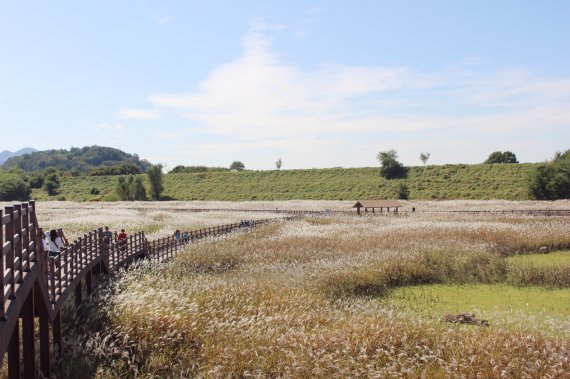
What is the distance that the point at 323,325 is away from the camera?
14383 millimetres

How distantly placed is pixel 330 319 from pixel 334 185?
3857 inches

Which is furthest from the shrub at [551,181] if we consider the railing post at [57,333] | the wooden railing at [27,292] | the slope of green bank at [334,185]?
the railing post at [57,333]

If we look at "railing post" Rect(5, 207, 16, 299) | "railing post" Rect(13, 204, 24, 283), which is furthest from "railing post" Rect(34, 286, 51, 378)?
"railing post" Rect(5, 207, 16, 299)

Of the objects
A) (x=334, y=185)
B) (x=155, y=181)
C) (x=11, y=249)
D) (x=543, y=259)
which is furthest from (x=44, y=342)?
(x=155, y=181)

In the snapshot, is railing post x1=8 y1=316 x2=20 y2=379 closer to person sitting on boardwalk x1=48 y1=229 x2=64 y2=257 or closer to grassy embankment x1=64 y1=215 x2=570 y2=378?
grassy embankment x1=64 y1=215 x2=570 y2=378

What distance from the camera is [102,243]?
19125 millimetres

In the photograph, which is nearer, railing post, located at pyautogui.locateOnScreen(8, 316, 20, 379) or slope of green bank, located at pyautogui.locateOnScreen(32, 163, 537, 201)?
railing post, located at pyautogui.locateOnScreen(8, 316, 20, 379)

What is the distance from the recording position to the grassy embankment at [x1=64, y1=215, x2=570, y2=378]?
450 inches

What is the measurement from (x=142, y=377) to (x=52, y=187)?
12563cm

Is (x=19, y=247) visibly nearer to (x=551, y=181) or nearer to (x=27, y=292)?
(x=27, y=292)

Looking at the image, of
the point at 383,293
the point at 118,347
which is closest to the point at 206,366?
the point at 118,347

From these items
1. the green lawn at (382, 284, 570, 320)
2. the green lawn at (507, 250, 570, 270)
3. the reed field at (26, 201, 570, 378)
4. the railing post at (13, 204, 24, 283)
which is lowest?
the green lawn at (382, 284, 570, 320)

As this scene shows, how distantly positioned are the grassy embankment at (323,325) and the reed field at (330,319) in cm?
4

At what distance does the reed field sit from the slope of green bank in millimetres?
72011
